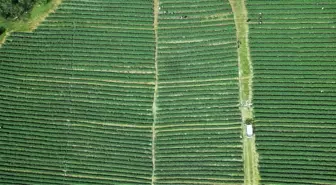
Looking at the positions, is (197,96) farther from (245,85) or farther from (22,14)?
(22,14)

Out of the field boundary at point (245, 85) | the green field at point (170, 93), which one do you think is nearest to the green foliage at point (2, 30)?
the green field at point (170, 93)

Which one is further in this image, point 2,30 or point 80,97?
point 2,30

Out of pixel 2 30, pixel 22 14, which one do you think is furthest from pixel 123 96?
pixel 2 30

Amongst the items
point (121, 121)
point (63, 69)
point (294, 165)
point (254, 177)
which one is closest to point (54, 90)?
point (63, 69)

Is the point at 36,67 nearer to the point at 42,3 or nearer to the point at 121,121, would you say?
the point at 42,3

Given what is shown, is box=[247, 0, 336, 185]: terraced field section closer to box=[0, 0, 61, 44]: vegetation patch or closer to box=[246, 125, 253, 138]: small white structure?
box=[246, 125, 253, 138]: small white structure

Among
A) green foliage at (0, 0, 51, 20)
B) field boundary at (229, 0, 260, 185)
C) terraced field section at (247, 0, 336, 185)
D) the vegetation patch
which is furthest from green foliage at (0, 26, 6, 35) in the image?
terraced field section at (247, 0, 336, 185)
